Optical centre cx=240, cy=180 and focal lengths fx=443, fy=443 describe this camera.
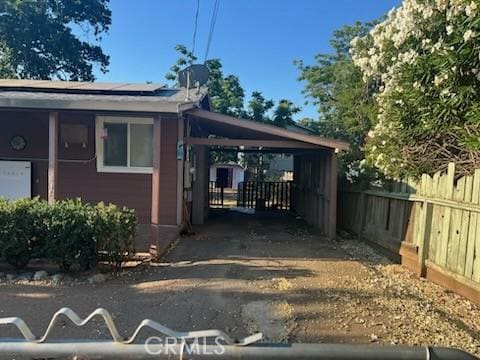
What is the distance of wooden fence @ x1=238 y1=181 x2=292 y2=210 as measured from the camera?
1995cm

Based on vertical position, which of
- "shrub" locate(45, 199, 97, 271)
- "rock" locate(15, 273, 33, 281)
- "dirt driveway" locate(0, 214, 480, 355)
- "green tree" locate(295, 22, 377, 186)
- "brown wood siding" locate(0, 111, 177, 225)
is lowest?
"rock" locate(15, 273, 33, 281)

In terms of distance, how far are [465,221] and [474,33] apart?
236cm

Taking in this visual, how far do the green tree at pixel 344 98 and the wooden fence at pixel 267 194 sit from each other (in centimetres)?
311

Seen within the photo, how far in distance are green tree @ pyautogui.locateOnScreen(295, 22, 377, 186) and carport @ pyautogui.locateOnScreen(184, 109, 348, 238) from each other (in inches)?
32.2

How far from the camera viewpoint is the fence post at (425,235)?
6855 millimetres

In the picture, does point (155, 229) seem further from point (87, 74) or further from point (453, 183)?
point (87, 74)

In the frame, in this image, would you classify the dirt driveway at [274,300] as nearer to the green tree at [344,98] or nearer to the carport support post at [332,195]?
the carport support post at [332,195]

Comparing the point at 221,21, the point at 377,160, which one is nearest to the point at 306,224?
the point at 377,160

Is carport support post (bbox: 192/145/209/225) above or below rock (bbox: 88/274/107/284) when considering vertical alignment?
above

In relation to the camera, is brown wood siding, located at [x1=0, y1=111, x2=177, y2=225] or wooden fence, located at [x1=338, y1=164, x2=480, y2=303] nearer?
wooden fence, located at [x1=338, y1=164, x2=480, y2=303]

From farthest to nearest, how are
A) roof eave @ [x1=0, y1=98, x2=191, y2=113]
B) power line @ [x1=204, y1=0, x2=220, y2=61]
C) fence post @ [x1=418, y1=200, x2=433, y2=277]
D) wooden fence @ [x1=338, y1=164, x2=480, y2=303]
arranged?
1. power line @ [x1=204, y1=0, x2=220, y2=61]
2. roof eave @ [x1=0, y1=98, x2=191, y2=113]
3. fence post @ [x1=418, y1=200, x2=433, y2=277]
4. wooden fence @ [x1=338, y1=164, x2=480, y2=303]

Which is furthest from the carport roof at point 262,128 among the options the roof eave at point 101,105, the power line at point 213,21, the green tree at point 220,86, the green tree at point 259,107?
the green tree at point 220,86

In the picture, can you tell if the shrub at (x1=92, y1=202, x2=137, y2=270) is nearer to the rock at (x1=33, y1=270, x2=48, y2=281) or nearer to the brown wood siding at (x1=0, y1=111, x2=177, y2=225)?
the rock at (x1=33, y1=270, x2=48, y2=281)

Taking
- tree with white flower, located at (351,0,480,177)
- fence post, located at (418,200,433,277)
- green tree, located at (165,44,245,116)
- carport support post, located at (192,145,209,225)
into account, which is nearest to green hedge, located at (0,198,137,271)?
fence post, located at (418,200,433,277)
